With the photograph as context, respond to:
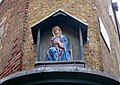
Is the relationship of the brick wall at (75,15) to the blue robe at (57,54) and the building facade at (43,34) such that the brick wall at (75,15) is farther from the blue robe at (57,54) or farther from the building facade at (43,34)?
the blue robe at (57,54)

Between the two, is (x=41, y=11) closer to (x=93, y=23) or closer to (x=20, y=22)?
(x=20, y=22)

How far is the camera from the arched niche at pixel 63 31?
7.49 meters

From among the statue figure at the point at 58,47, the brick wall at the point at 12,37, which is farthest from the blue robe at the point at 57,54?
the brick wall at the point at 12,37

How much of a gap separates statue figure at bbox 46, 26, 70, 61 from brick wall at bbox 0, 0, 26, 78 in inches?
30.9

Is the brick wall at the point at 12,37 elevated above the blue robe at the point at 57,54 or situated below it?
above

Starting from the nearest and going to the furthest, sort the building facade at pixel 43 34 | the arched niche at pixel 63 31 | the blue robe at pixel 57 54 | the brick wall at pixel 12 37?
the blue robe at pixel 57 54
the arched niche at pixel 63 31
the building facade at pixel 43 34
the brick wall at pixel 12 37

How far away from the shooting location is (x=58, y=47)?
7340 mm

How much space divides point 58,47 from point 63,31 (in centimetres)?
57

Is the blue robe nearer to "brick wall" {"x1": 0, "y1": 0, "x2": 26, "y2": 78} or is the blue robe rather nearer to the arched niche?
the arched niche

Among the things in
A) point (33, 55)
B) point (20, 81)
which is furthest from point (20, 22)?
point (20, 81)

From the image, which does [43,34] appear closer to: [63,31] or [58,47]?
[63,31]

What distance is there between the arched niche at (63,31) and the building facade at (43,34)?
2 cm

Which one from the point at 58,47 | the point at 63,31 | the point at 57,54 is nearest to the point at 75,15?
the point at 63,31

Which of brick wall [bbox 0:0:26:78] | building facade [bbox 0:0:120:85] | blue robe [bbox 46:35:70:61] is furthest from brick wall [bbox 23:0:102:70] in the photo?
blue robe [bbox 46:35:70:61]
